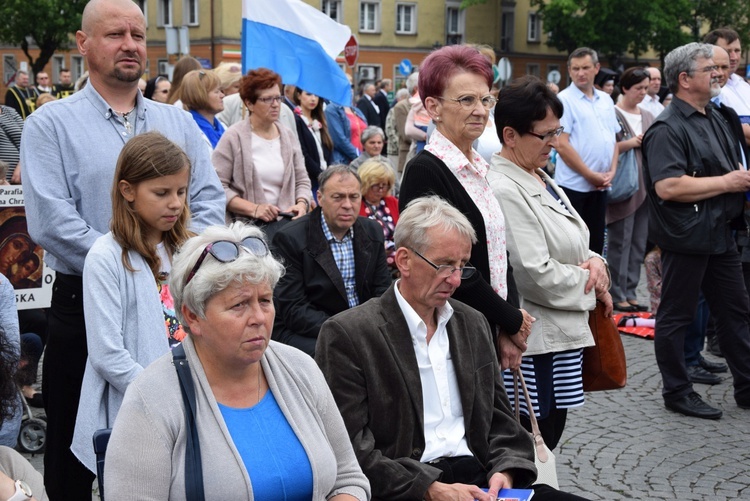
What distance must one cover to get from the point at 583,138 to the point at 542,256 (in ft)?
17.8

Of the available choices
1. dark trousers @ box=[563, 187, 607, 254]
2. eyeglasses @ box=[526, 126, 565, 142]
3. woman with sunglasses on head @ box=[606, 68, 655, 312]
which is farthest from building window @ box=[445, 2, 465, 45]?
eyeglasses @ box=[526, 126, 565, 142]

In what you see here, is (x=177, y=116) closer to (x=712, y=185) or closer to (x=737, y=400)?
(x=712, y=185)

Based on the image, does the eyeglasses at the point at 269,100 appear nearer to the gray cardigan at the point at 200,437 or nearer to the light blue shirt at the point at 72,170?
the light blue shirt at the point at 72,170

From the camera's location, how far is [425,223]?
375cm

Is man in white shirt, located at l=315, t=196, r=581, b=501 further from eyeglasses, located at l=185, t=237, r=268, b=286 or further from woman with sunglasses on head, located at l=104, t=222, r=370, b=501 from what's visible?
eyeglasses, located at l=185, t=237, r=268, b=286

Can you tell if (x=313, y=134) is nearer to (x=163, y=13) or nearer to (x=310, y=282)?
(x=310, y=282)

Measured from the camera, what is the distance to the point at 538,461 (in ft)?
13.3

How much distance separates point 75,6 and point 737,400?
46.5 m

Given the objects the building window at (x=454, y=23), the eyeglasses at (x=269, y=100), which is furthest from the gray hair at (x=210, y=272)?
the building window at (x=454, y=23)

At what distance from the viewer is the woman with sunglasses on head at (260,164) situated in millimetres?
7348

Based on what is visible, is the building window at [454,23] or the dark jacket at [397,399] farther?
the building window at [454,23]

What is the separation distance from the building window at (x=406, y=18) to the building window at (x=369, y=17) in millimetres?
1386

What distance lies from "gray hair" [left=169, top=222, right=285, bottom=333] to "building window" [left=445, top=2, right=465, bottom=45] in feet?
202

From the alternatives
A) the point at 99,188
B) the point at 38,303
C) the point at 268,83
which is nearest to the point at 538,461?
the point at 99,188
